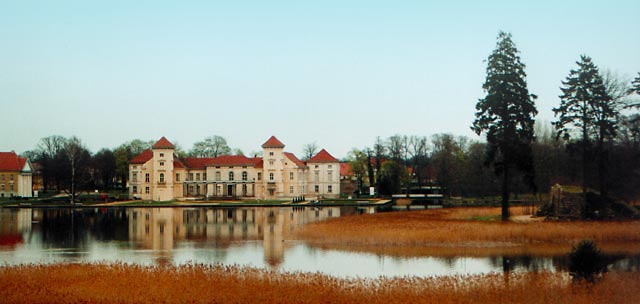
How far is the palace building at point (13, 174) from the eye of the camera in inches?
2749

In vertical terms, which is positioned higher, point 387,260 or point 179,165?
point 179,165

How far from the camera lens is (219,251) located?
25.4 m

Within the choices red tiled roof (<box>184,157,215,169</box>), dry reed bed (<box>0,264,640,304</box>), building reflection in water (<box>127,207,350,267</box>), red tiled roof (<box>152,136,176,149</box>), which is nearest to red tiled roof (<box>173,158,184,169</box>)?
red tiled roof (<box>184,157,215,169</box>)

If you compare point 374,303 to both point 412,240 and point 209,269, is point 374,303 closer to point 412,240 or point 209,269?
point 209,269

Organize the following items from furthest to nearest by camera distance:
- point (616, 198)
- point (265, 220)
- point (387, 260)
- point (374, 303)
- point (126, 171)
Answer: point (126, 171), point (265, 220), point (616, 198), point (387, 260), point (374, 303)

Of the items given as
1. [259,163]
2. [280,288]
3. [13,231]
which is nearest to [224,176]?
[259,163]

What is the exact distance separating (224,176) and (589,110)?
58.5 meters

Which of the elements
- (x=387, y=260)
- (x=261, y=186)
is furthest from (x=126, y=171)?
(x=387, y=260)

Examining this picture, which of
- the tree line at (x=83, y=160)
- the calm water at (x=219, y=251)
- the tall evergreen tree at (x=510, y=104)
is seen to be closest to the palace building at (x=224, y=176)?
the tree line at (x=83, y=160)

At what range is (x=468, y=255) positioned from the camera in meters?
23.1

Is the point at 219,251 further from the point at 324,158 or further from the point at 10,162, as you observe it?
the point at 324,158

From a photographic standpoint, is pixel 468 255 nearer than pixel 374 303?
No

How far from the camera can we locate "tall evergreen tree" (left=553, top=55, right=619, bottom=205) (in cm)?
3253

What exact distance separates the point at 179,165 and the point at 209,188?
17.4 feet
